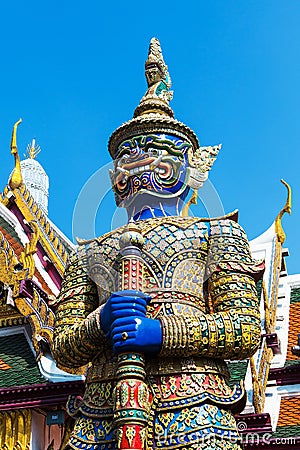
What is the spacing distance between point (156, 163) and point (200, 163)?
11.8 inches

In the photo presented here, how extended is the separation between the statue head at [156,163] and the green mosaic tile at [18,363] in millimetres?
2158

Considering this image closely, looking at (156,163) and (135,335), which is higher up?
(156,163)

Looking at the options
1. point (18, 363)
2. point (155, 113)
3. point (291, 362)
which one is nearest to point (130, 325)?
point (155, 113)

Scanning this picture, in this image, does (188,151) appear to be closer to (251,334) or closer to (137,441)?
(251,334)

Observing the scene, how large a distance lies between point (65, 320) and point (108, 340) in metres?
0.45

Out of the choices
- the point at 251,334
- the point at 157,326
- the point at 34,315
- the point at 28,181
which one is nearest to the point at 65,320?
the point at 157,326

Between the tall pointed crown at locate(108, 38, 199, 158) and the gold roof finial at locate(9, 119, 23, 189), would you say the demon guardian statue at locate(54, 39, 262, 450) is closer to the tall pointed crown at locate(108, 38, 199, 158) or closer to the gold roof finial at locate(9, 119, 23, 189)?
the tall pointed crown at locate(108, 38, 199, 158)

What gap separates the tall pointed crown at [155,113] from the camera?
4465 mm

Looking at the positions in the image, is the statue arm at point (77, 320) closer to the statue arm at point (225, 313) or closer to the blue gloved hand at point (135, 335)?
the blue gloved hand at point (135, 335)

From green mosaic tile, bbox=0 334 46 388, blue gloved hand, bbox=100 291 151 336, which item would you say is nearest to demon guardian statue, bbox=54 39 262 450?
blue gloved hand, bbox=100 291 151 336

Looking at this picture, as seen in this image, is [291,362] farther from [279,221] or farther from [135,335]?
[135,335]

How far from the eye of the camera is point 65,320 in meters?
4.04

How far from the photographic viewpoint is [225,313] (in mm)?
3734

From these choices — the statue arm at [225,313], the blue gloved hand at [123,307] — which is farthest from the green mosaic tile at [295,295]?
the blue gloved hand at [123,307]
